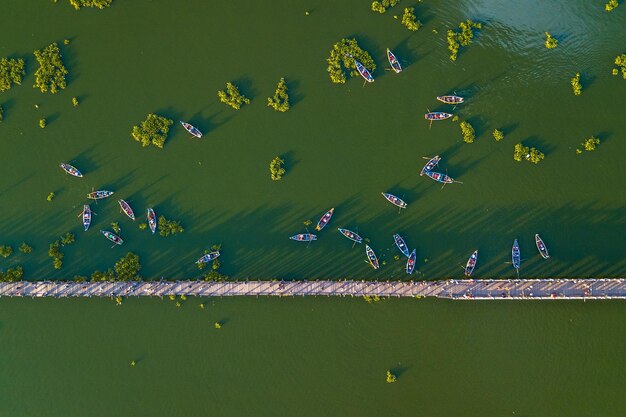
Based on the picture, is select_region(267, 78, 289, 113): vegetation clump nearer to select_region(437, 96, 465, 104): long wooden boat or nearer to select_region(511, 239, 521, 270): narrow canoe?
select_region(437, 96, 465, 104): long wooden boat

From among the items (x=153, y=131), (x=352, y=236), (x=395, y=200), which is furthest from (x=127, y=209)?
(x=395, y=200)

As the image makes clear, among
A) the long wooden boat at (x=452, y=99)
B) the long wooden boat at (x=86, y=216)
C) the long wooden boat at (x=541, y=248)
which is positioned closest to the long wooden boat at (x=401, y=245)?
the long wooden boat at (x=541, y=248)

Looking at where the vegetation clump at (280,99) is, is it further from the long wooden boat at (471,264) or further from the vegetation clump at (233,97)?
the long wooden boat at (471,264)

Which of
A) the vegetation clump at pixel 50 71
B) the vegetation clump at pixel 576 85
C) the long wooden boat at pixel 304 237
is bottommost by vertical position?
the long wooden boat at pixel 304 237

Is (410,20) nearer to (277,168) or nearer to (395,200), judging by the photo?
(395,200)

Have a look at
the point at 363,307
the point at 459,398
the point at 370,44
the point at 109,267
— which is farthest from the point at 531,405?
the point at 109,267

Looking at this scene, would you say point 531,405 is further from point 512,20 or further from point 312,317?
point 512,20

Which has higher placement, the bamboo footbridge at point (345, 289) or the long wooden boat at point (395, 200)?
the long wooden boat at point (395, 200)
